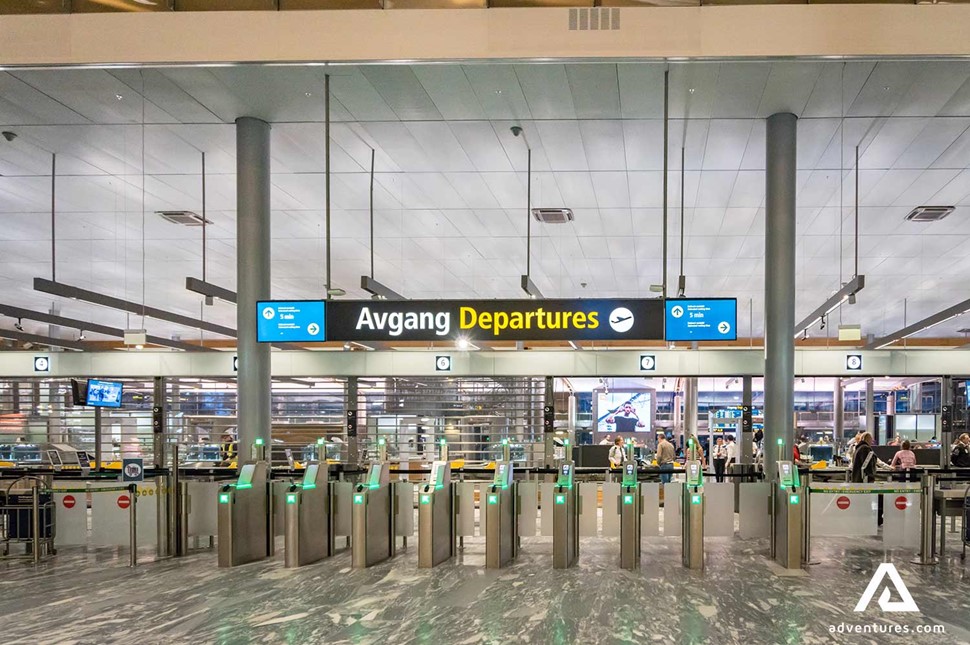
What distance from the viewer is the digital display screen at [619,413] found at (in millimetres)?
19016

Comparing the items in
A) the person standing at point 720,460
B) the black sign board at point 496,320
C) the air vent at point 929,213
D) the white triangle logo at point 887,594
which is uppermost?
the air vent at point 929,213

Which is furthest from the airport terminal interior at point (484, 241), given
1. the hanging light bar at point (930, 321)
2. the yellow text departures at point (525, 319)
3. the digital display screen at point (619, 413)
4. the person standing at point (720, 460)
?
the digital display screen at point (619, 413)

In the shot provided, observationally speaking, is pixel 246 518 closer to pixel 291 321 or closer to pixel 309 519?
pixel 309 519

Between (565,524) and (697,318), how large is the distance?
2.72 meters

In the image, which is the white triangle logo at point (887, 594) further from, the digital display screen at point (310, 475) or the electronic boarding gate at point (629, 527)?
the digital display screen at point (310, 475)

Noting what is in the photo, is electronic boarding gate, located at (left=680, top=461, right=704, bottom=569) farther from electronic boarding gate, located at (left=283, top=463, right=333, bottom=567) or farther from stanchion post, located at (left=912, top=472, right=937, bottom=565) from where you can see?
electronic boarding gate, located at (left=283, top=463, right=333, bottom=567)

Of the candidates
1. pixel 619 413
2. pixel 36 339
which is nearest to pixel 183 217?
pixel 36 339

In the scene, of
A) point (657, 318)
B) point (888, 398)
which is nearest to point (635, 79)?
point (657, 318)

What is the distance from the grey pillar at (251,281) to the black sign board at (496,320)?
1556mm

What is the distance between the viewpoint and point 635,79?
23.9ft

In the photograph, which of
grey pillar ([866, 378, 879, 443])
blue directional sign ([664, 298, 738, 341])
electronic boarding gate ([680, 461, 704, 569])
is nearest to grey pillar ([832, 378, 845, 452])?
grey pillar ([866, 378, 879, 443])

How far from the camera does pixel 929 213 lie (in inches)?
437

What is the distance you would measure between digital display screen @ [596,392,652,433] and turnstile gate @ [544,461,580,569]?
33.6 feet

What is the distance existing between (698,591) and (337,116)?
6.05m
